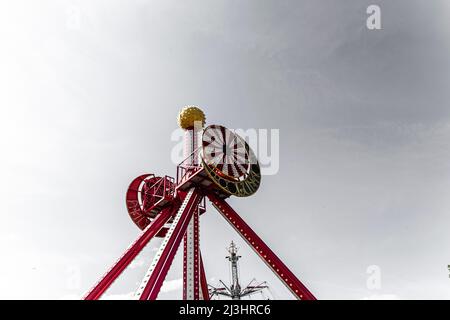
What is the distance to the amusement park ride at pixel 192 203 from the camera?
17.8m

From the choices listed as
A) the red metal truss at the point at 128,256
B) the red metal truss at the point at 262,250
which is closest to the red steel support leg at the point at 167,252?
the red metal truss at the point at 262,250

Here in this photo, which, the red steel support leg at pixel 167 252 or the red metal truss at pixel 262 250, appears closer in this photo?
the red steel support leg at pixel 167 252

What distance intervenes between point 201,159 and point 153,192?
5823 millimetres

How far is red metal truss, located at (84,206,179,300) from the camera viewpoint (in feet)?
56.5

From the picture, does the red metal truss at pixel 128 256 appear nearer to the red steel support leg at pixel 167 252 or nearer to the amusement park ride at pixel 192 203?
the amusement park ride at pixel 192 203

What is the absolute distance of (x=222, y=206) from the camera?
22.0 m

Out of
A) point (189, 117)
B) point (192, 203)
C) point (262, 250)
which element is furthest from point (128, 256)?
point (189, 117)

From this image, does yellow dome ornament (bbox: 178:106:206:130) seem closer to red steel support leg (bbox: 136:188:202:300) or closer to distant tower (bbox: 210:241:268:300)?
red steel support leg (bbox: 136:188:202:300)

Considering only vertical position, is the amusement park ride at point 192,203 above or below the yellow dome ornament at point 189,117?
below

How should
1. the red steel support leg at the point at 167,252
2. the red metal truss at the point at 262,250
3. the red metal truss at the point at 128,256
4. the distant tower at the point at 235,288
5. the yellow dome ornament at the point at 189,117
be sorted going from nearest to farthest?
1. the red steel support leg at the point at 167,252
2. the red metal truss at the point at 128,256
3. the red metal truss at the point at 262,250
4. the yellow dome ornament at the point at 189,117
5. the distant tower at the point at 235,288
